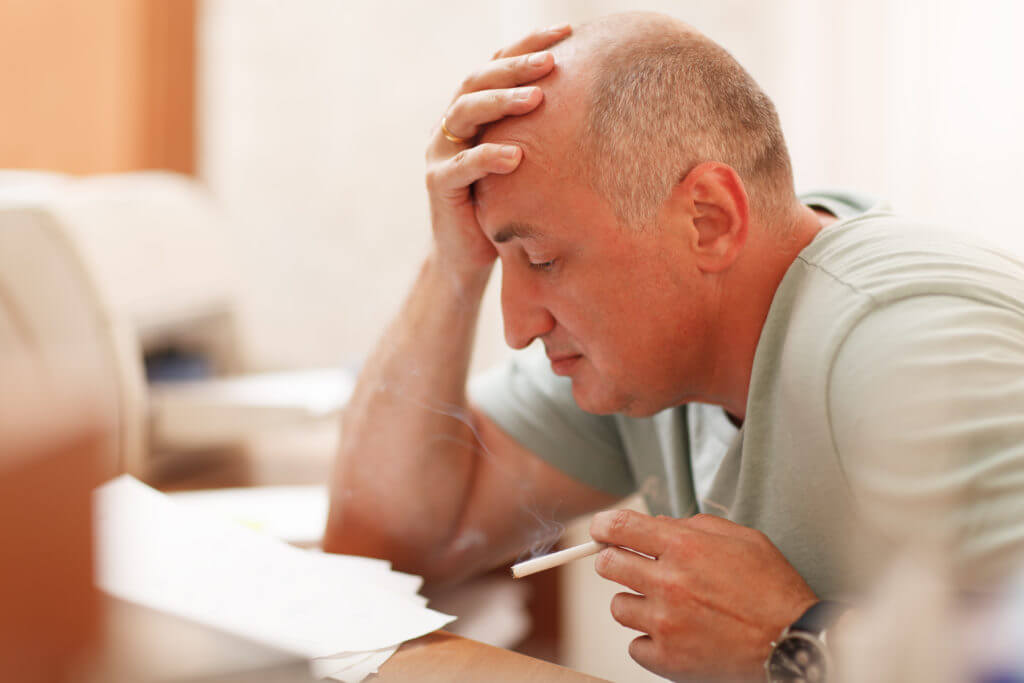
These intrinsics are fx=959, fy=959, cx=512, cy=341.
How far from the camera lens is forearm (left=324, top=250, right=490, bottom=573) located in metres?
0.98

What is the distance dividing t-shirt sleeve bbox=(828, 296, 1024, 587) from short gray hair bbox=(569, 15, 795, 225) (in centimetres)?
21

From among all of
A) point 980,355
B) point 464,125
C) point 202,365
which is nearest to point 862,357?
point 980,355

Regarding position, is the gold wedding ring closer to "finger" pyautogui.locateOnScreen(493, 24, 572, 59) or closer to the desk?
"finger" pyautogui.locateOnScreen(493, 24, 572, 59)

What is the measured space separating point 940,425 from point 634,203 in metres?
0.37

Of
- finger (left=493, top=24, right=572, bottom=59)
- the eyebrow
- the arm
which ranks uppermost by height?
finger (left=493, top=24, right=572, bottom=59)

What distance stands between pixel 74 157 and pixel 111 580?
2.30 m

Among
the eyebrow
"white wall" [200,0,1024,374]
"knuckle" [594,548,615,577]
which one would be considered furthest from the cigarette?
"white wall" [200,0,1024,374]

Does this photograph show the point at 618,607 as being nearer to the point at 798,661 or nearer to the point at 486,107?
the point at 798,661

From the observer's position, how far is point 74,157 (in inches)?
95.7

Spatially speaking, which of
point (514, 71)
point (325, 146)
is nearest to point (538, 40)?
point (514, 71)

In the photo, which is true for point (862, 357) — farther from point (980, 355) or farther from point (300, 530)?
point (300, 530)

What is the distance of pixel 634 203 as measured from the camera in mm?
781

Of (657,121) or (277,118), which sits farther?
(277,118)

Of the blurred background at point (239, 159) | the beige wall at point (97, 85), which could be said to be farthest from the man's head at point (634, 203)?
the beige wall at point (97, 85)
